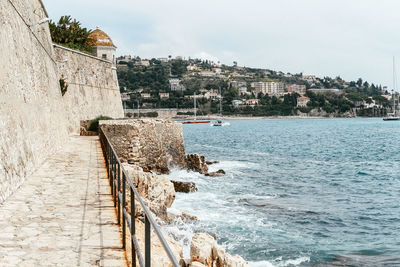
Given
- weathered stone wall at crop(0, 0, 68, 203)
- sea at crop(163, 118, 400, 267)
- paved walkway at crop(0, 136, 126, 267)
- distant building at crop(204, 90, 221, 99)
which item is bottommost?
sea at crop(163, 118, 400, 267)

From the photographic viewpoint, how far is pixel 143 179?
35.5ft

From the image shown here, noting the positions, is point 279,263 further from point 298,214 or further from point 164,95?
point 164,95

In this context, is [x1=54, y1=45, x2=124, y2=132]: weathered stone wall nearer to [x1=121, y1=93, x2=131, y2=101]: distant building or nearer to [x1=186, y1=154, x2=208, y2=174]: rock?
[x1=186, y1=154, x2=208, y2=174]: rock

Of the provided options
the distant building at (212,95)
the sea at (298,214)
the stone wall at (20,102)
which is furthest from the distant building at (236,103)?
the stone wall at (20,102)

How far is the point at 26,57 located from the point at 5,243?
777 cm

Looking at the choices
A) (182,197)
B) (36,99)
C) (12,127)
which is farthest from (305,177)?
(12,127)

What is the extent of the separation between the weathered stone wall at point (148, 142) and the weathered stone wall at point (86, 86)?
6.77 meters

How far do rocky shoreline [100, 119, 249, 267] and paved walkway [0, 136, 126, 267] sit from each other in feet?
2.32

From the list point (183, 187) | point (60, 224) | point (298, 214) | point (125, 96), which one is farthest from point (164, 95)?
point (60, 224)

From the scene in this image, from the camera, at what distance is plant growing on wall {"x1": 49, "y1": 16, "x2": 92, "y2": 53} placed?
29.7m

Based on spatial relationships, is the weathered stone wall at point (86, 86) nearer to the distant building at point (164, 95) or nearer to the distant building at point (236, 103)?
the distant building at point (164, 95)

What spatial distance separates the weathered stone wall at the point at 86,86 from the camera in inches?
987

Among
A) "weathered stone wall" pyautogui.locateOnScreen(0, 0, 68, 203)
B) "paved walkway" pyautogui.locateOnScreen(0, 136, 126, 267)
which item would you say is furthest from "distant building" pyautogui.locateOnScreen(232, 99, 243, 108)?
"paved walkway" pyautogui.locateOnScreen(0, 136, 126, 267)

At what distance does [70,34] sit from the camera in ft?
98.6
